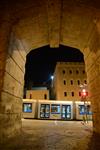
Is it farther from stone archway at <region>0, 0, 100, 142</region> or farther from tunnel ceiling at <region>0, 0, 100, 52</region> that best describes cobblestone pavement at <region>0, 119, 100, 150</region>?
tunnel ceiling at <region>0, 0, 100, 52</region>

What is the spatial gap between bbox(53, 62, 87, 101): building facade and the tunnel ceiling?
98.3 feet

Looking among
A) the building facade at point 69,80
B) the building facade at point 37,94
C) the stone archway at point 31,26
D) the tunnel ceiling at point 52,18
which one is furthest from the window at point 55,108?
the building facade at point 69,80

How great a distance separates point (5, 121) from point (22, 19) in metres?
3.86

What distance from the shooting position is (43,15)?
5555 millimetres

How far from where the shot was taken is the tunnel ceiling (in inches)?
195

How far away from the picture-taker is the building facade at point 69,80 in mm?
36625

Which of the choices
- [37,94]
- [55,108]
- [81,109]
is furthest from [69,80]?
[55,108]

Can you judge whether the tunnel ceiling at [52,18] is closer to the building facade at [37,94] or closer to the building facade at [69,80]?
the building facade at [37,94]

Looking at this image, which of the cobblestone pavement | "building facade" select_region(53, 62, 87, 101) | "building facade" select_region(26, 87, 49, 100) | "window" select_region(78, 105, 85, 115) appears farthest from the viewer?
"building facade" select_region(53, 62, 87, 101)

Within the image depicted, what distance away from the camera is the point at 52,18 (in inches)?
223

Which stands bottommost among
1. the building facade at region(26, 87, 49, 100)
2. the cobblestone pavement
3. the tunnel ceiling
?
the cobblestone pavement

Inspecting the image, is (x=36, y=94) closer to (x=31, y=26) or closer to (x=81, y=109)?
(x=81, y=109)

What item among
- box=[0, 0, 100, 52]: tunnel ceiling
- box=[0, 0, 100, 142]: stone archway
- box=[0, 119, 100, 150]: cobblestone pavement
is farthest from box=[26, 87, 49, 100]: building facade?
box=[0, 0, 100, 142]: stone archway

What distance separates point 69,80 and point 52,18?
108ft
